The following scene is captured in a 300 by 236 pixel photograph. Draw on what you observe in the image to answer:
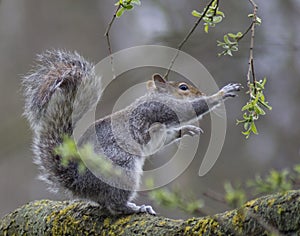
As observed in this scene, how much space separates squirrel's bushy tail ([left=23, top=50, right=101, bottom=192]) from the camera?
219 centimetres

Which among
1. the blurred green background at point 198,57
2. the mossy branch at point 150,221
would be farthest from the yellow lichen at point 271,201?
the blurred green background at point 198,57

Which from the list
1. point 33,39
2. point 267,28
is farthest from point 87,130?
point 33,39

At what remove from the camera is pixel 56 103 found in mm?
2207

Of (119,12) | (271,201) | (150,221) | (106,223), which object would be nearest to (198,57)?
(106,223)

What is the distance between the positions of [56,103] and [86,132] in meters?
0.16

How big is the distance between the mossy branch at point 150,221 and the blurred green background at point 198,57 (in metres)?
1.90

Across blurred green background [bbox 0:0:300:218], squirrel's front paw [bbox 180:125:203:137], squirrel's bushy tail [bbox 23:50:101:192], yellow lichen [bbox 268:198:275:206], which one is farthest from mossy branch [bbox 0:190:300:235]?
blurred green background [bbox 0:0:300:218]

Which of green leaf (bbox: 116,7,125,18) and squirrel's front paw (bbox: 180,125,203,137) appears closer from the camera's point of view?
green leaf (bbox: 116,7,125,18)

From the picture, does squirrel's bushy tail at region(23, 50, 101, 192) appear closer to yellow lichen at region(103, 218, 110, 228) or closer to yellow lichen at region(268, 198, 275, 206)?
yellow lichen at region(103, 218, 110, 228)

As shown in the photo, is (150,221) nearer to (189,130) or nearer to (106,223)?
(106,223)

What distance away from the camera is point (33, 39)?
5.96 metres

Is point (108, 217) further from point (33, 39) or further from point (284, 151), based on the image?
point (33, 39)

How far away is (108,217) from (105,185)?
163mm

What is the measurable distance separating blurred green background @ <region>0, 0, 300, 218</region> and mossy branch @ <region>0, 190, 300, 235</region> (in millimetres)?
1896
